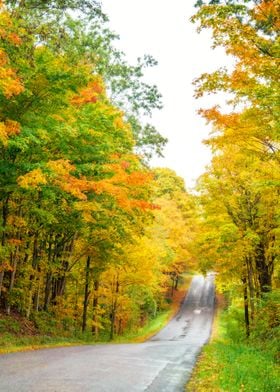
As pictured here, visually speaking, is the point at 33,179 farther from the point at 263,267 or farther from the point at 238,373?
the point at 263,267

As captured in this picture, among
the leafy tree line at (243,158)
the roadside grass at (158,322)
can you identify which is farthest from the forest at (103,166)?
the roadside grass at (158,322)

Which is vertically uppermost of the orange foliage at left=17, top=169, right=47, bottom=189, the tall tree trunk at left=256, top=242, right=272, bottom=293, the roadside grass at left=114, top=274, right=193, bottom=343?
the orange foliage at left=17, top=169, right=47, bottom=189

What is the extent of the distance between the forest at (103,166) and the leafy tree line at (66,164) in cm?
6

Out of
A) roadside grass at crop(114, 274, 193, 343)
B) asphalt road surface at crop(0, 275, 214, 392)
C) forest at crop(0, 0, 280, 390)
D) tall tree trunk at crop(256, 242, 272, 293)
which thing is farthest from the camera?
roadside grass at crop(114, 274, 193, 343)

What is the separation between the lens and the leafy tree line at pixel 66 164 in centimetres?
1319

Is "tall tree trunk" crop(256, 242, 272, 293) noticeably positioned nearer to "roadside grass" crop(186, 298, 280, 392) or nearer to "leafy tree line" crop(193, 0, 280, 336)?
"leafy tree line" crop(193, 0, 280, 336)

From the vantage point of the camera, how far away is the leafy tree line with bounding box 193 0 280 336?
1034cm

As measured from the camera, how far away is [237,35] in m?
10.3

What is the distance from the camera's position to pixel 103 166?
15.6m

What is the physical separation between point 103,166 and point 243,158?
7.10 meters

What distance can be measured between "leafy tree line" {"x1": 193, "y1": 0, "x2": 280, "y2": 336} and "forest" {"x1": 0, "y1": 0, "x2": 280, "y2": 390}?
45 mm

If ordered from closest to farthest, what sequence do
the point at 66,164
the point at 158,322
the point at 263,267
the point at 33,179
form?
the point at 33,179 → the point at 66,164 → the point at 263,267 → the point at 158,322

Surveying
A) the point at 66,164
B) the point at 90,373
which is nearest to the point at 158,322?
the point at 66,164

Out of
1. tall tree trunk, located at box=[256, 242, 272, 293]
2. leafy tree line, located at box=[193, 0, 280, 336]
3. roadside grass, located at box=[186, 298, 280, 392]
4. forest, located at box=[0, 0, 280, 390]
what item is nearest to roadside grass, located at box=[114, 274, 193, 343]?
forest, located at box=[0, 0, 280, 390]
